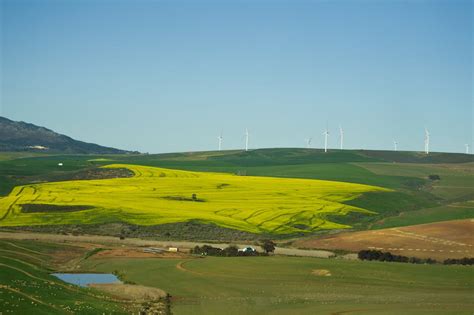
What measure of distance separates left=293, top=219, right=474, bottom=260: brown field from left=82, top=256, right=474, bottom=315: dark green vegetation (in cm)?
1088

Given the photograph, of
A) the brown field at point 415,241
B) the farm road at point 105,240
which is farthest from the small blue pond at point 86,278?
the brown field at point 415,241

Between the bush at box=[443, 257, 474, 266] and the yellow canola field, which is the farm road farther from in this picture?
the bush at box=[443, 257, 474, 266]

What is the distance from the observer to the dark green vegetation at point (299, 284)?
4538cm

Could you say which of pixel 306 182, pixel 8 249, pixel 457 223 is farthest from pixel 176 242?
pixel 306 182

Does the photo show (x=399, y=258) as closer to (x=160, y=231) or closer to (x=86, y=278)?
(x=86, y=278)

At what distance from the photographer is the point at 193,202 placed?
110m

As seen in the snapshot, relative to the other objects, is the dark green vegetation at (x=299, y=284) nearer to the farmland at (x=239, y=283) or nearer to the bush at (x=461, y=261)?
the farmland at (x=239, y=283)

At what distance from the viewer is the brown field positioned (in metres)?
74.4

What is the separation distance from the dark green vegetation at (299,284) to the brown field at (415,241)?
10879mm

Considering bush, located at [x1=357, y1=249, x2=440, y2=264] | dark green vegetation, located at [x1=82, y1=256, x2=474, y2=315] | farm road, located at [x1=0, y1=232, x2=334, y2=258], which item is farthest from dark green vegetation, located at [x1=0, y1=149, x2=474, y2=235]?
dark green vegetation, located at [x1=82, y1=256, x2=474, y2=315]

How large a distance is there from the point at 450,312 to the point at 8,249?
124ft

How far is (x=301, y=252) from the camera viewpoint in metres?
78.2

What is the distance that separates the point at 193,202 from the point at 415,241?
127 feet

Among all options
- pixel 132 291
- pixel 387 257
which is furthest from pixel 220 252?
pixel 132 291
